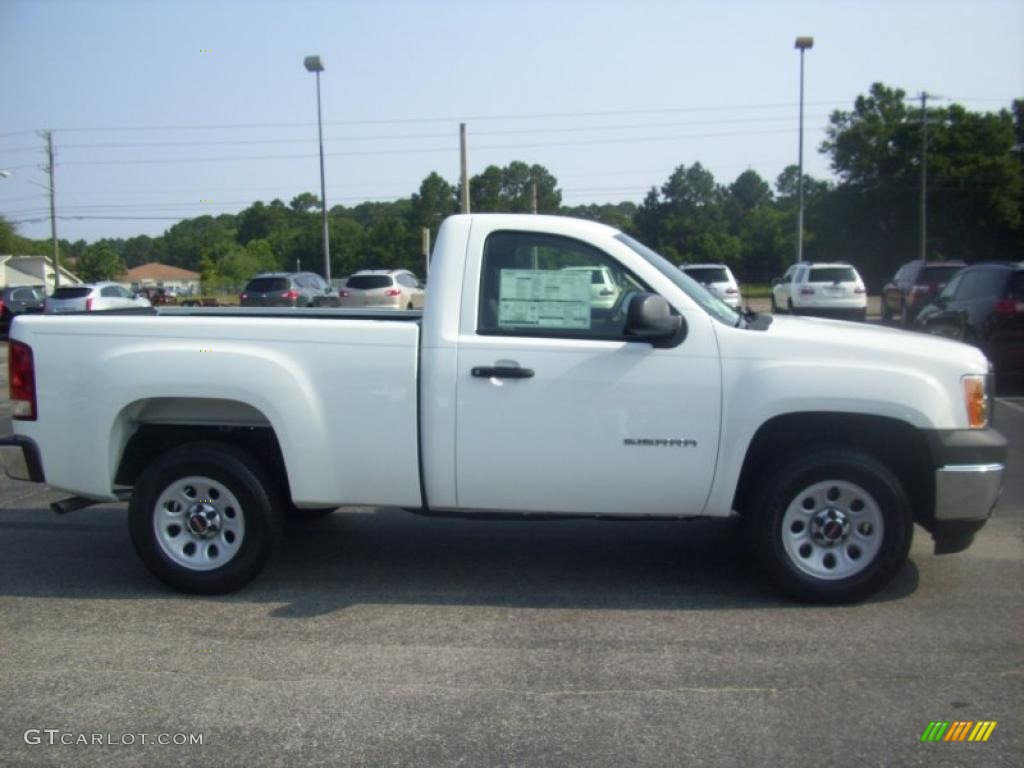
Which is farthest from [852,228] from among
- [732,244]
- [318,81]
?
[318,81]

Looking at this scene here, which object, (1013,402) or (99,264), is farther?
(99,264)

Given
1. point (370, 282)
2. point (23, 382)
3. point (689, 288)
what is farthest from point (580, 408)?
point (370, 282)

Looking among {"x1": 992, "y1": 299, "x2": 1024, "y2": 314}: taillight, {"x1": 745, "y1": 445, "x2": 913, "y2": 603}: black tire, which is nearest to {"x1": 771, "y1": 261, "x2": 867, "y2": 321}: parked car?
{"x1": 992, "y1": 299, "x2": 1024, "y2": 314}: taillight

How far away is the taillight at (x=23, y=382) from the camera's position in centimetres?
549

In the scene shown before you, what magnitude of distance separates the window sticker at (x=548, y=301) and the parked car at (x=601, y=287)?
0.07 feet

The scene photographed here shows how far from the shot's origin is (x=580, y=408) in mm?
5172

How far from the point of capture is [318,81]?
37625 millimetres

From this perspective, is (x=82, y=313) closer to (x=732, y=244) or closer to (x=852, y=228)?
(x=732, y=244)

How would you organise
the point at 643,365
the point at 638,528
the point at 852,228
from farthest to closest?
1. the point at 852,228
2. the point at 638,528
3. the point at 643,365

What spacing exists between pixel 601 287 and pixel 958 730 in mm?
2651

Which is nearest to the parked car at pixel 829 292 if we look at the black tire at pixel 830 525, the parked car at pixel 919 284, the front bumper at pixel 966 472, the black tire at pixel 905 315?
the parked car at pixel 919 284

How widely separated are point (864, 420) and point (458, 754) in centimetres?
283

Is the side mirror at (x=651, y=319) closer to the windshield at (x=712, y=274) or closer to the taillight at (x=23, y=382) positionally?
the taillight at (x=23, y=382)

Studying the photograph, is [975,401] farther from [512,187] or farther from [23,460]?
[512,187]
